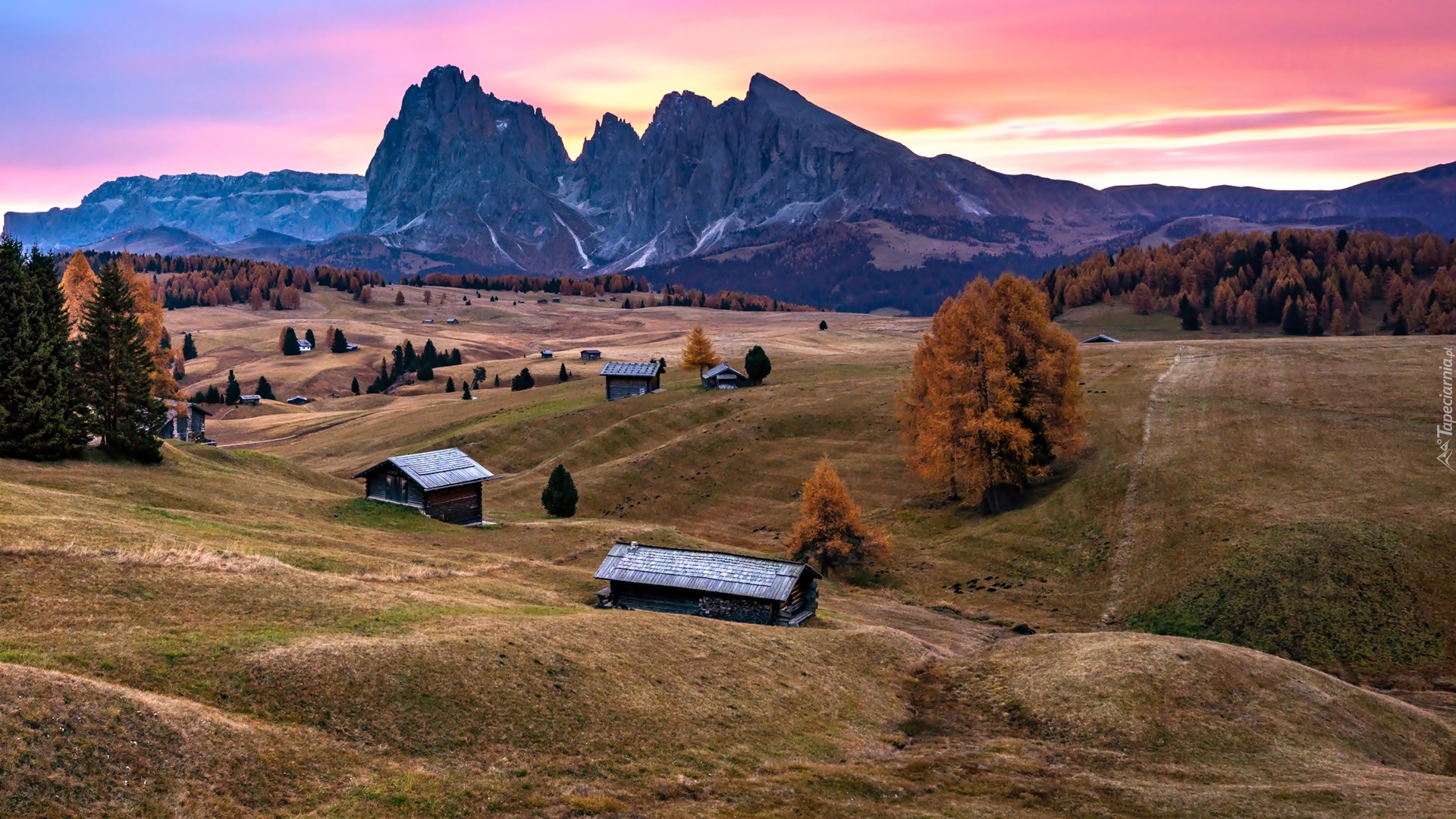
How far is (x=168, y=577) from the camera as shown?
3341cm

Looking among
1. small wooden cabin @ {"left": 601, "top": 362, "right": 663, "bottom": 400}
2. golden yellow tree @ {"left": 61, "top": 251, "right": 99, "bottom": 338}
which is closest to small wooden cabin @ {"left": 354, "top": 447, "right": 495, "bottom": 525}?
golden yellow tree @ {"left": 61, "top": 251, "right": 99, "bottom": 338}

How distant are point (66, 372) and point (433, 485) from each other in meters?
21.0

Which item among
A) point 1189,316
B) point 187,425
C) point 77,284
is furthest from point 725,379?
point 1189,316

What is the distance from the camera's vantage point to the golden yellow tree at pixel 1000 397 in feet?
237

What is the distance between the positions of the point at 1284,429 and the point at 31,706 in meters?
76.2

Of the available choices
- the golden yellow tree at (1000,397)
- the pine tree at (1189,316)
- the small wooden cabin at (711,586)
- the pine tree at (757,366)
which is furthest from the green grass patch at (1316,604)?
the pine tree at (1189,316)

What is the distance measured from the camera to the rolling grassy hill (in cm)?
2445

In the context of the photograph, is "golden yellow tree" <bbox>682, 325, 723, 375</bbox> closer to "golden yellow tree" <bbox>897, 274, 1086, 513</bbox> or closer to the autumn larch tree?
"golden yellow tree" <bbox>897, 274, 1086, 513</bbox>

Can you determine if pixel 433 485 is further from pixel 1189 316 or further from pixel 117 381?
pixel 1189 316

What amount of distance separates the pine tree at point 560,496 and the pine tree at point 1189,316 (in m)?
134

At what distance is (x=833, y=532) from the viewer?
212ft

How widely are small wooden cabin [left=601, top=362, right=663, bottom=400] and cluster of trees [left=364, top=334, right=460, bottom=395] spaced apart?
6081 centimetres

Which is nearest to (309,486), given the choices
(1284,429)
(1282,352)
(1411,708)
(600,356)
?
(1411,708)

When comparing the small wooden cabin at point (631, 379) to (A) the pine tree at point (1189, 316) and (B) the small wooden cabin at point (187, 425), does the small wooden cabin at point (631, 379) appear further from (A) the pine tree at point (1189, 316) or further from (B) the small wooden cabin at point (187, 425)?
(A) the pine tree at point (1189, 316)
